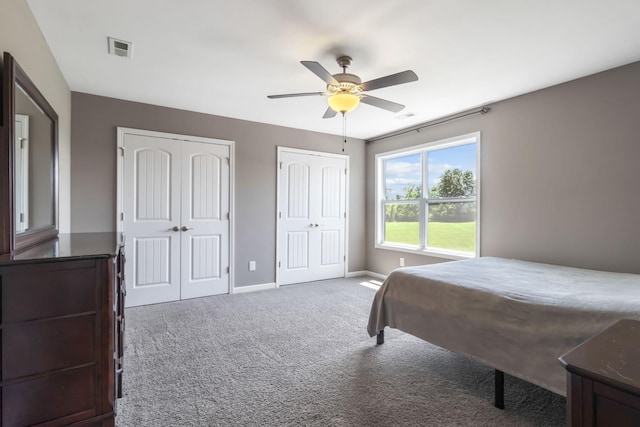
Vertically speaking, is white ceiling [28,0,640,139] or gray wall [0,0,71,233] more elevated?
white ceiling [28,0,640,139]

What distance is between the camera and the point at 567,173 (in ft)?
9.78

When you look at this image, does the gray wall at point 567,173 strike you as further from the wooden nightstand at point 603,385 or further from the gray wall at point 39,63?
the gray wall at point 39,63

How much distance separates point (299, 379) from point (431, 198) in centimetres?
316

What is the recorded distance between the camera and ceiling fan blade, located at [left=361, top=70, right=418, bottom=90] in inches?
83.3

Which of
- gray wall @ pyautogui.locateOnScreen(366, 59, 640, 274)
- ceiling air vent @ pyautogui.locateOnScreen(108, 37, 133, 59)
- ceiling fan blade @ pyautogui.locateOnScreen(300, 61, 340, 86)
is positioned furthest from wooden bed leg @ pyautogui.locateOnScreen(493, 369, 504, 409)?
ceiling air vent @ pyautogui.locateOnScreen(108, 37, 133, 59)

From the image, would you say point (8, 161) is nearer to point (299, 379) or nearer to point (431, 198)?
point (299, 379)

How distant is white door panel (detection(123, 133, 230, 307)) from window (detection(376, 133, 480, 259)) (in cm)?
260

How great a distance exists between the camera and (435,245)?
434cm

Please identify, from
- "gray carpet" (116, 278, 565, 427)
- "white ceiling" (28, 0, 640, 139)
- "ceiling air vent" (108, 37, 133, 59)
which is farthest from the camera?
"ceiling air vent" (108, 37, 133, 59)

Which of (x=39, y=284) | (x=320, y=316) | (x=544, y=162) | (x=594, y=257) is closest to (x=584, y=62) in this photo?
(x=544, y=162)

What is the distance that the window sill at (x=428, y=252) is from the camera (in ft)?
Answer: 12.9

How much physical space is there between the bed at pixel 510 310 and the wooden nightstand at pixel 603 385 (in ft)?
2.85

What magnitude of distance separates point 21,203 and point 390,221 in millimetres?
4443

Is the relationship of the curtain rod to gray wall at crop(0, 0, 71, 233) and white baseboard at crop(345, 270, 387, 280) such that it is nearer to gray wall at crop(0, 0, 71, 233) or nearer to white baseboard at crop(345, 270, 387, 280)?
white baseboard at crop(345, 270, 387, 280)
